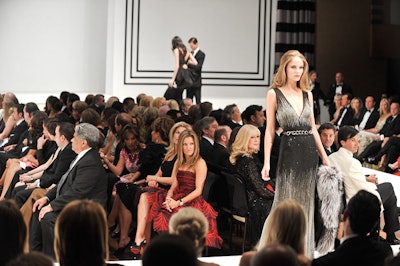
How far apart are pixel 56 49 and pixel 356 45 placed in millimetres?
5346

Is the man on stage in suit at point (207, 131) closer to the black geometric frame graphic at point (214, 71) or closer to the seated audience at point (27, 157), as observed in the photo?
the seated audience at point (27, 157)

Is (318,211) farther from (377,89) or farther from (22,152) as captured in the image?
(377,89)

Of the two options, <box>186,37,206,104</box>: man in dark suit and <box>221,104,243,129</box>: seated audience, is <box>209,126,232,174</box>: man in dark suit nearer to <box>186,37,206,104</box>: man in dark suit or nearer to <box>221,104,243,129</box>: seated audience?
<box>221,104,243,129</box>: seated audience

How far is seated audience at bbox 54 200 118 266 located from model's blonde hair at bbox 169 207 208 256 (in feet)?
1.03

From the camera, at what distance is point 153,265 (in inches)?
97.5

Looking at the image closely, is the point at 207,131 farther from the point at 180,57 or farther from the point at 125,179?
the point at 180,57

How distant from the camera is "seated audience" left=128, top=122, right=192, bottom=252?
585cm

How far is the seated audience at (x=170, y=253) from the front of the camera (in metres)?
2.45

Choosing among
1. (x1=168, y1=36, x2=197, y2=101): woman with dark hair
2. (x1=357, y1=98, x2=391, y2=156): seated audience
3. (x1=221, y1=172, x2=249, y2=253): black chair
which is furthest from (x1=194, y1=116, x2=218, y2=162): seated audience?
(x1=168, y1=36, x2=197, y2=101): woman with dark hair

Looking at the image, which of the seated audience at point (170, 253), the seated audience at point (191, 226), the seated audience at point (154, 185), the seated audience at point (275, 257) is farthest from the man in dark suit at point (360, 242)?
the seated audience at point (154, 185)

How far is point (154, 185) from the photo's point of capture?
5992 mm

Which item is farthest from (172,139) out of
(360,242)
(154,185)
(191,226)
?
(360,242)

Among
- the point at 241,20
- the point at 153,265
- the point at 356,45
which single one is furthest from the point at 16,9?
the point at 153,265

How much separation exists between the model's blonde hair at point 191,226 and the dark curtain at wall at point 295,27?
465 inches
